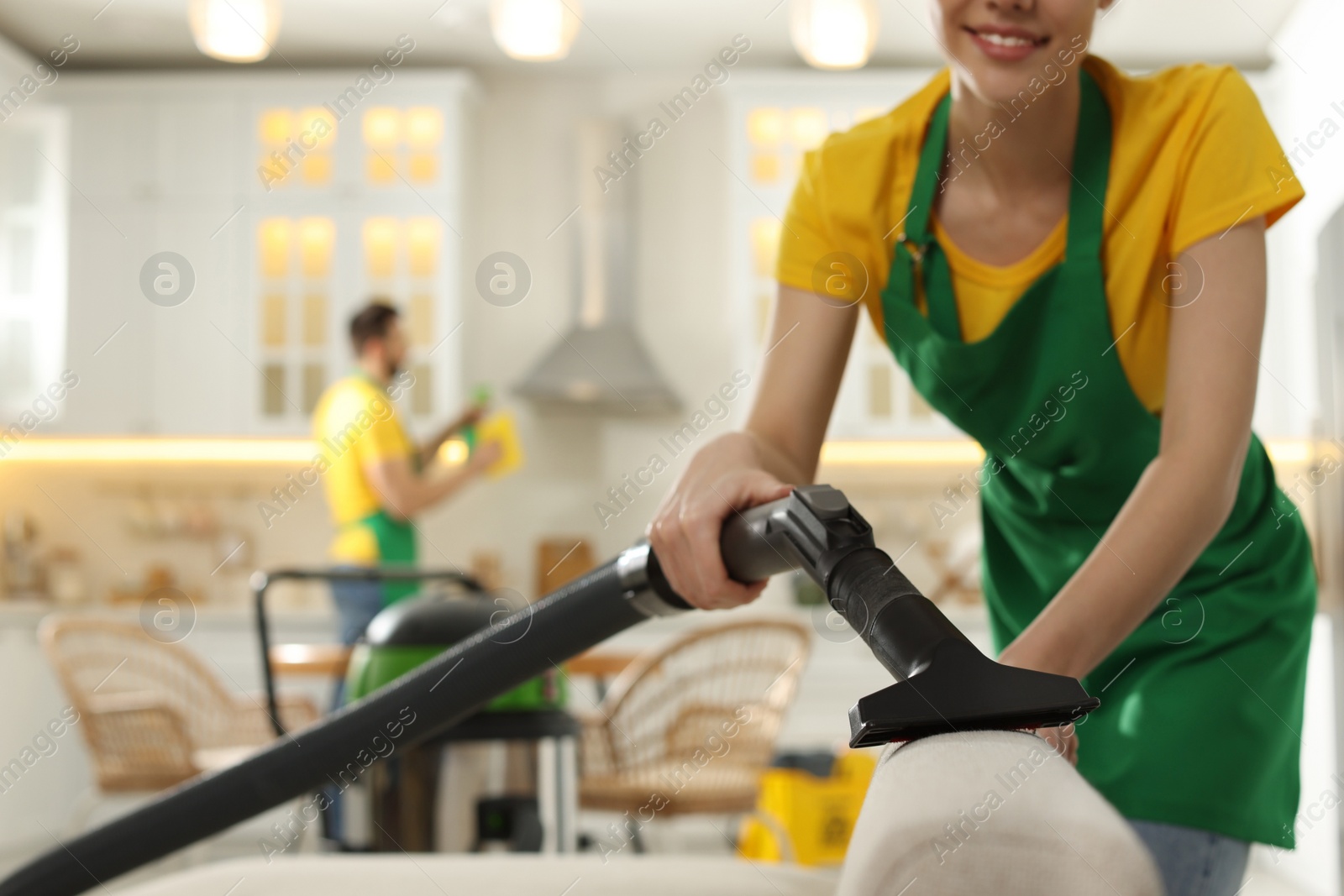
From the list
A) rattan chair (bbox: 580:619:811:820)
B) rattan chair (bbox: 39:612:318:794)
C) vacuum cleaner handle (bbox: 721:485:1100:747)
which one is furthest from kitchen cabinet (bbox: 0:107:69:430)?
vacuum cleaner handle (bbox: 721:485:1100:747)

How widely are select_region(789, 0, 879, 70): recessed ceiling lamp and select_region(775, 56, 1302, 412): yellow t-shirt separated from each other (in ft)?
8.07

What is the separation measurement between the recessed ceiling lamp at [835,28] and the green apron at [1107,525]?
2482mm

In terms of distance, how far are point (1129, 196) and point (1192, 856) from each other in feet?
1.52

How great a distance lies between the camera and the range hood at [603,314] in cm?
482

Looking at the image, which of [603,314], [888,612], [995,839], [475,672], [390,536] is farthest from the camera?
[603,314]

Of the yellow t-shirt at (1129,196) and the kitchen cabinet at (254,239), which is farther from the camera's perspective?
the kitchen cabinet at (254,239)

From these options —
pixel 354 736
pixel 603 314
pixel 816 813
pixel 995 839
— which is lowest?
pixel 816 813

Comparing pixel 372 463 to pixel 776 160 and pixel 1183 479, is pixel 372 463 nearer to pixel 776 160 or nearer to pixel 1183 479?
pixel 776 160

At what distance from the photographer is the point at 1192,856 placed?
0.83 m

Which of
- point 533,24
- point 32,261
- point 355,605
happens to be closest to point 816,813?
point 355,605

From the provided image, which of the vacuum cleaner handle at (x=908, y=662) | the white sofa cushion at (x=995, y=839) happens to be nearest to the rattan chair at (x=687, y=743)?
the vacuum cleaner handle at (x=908, y=662)

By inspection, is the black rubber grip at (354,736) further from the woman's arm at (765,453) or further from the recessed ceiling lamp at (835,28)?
the recessed ceiling lamp at (835,28)

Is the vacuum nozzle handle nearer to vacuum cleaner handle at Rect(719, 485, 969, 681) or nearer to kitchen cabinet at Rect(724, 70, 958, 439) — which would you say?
vacuum cleaner handle at Rect(719, 485, 969, 681)

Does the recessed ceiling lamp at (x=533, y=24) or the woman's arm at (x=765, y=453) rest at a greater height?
the recessed ceiling lamp at (x=533, y=24)
